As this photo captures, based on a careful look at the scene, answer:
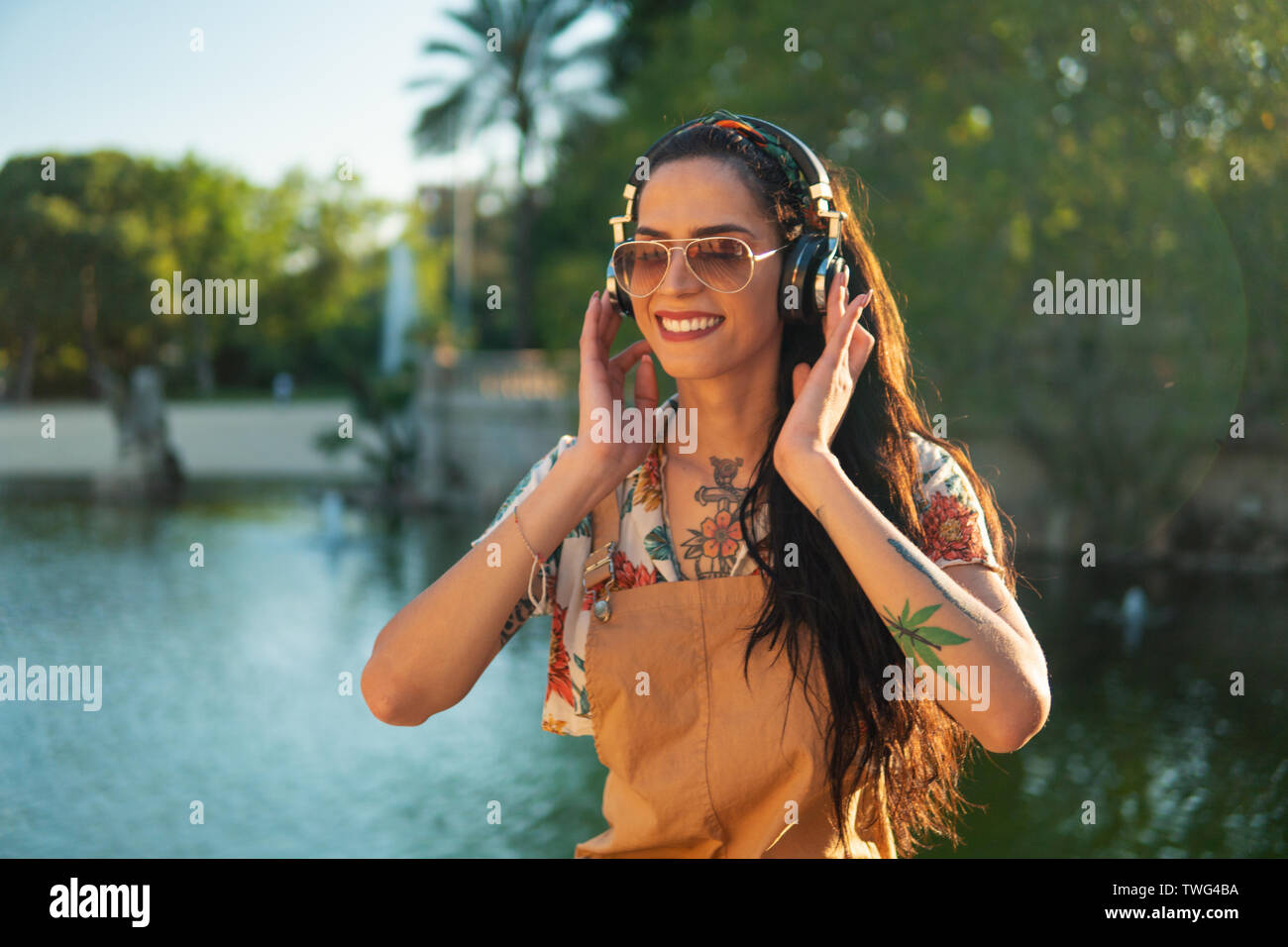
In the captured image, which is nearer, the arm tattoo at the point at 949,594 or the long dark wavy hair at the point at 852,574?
the arm tattoo at the point at 949,594

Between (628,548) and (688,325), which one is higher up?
(688,325)

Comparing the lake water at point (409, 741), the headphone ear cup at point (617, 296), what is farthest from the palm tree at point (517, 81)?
the headphone ear cup at point (617, 296)

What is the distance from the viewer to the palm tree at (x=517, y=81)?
98.8 ft

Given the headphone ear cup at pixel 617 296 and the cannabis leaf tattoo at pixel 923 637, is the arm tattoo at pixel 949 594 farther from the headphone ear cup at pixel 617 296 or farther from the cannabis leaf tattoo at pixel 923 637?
the headphone ear cup at pixel 617 296

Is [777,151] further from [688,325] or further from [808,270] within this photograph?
[688,325]

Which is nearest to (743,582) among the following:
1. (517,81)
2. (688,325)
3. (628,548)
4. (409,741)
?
(628,548)

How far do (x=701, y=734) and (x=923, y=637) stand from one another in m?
0.41

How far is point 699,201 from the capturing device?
2.12 metres

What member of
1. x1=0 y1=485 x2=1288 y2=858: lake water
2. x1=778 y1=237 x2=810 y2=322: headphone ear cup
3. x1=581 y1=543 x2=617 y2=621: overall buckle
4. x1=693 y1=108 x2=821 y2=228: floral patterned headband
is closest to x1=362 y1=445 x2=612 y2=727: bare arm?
x1=581 y1=543 x2=617 y2=621: overall buckle

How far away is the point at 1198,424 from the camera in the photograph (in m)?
17.6

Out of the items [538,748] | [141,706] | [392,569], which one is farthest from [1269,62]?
[392,569]

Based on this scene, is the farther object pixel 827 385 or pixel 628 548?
pixel 628 548

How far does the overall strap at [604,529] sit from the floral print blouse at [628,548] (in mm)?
12

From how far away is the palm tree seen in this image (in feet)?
98.8
